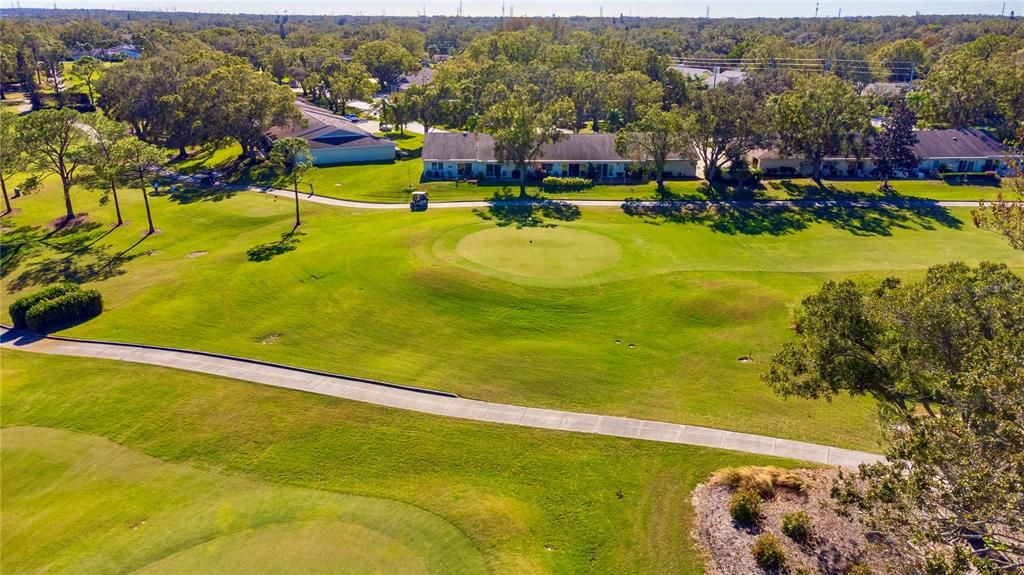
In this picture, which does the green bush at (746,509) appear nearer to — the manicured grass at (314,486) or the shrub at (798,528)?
the shrub at (798,528)

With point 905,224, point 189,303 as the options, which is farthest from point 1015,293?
point 905,224

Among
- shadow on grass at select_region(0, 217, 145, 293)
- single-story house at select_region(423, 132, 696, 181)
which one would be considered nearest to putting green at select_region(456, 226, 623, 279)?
single-story house at select_region(423, 132, 696, 181)

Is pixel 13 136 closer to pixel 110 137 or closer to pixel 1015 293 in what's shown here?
pixel 110 137

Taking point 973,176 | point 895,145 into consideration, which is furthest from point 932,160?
point 895,145

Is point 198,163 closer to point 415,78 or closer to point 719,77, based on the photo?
point 415,78

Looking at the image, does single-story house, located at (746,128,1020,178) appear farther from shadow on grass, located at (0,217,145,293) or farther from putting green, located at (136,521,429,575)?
shadow on grass, located at (0,217,145,293)

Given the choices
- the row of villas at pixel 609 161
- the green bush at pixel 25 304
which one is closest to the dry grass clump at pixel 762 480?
the green bush at pixel 25 304
